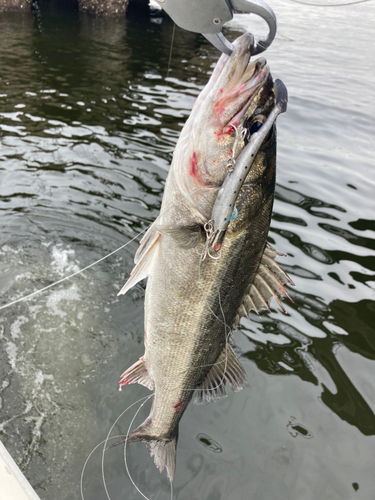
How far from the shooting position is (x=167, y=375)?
112 inches

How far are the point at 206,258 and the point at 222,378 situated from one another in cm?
101

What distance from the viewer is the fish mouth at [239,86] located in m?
2.03

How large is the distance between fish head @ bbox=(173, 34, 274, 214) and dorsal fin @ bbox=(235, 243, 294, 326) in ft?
1.75

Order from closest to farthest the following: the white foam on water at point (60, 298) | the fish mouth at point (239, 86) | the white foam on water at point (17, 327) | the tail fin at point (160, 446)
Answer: the fish mouth at point (239, 86) < the tail fin at point (160, 446) < the white foam on water at point (17, 327) < the white foam on water at point (60, 298)

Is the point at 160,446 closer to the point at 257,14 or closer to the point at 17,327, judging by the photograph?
the point at 17,327

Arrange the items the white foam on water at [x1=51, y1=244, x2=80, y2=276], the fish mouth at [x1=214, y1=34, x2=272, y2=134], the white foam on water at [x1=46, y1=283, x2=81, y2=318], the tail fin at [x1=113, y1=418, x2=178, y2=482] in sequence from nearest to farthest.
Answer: the fish mouth at [x1=214, y1=34, x2=272, y2=134] → the tail fin at [x1=113, y1=418, x2=178, y2=482] → the white foam on water at [x1=46, y1=283, x2=81, y2=318] → the white foam on water at [x1=51, y1=244, x2=80, y2=276]

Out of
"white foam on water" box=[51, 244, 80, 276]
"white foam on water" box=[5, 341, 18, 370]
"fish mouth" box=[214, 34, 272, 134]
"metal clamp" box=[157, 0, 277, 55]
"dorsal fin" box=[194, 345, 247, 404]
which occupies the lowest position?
"white foam on water" box=[5, 341, 18, 370]

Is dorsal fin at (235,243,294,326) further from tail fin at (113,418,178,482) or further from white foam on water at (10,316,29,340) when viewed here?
white foam on water at (10,316,29,340)

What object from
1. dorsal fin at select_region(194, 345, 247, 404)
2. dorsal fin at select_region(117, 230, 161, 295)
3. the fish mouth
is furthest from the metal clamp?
dorsal fin at select_region(194, 345, 247, 404)

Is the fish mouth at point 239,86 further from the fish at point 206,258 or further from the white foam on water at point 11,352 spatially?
the white foam on water at point 11,352

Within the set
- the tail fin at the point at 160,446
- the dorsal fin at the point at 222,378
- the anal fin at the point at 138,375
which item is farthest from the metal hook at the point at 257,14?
the tail fin at the point at 160,446

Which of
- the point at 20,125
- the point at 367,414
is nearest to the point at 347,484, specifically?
the point at 367,414

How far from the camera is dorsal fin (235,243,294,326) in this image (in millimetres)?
2545

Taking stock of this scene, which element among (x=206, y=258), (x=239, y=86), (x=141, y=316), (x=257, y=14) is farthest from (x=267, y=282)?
(x=141, y=316)
